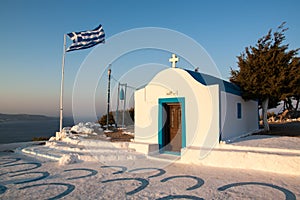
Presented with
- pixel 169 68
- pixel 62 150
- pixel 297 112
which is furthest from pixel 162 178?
pixel 297 112

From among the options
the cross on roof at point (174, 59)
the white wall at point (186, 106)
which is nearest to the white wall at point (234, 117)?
the white wall at point (186, 106)

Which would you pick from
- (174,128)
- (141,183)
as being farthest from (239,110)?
(141,183)

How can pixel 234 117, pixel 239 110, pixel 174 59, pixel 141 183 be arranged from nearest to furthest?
1. pixel 141 183
2. pixel 174 59
3. pixel 234 117
4. pixel 239 110

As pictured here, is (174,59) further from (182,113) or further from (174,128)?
(174,128)

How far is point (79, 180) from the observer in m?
5.67

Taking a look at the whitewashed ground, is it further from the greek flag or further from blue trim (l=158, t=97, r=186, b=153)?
the greek flag

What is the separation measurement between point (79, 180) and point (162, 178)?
222 cm

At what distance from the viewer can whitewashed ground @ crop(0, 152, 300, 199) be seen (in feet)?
15.0

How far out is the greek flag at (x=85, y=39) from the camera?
504 inches

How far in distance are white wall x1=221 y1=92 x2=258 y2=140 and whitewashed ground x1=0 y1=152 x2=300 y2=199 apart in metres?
2.74

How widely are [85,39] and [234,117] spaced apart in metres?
9.47

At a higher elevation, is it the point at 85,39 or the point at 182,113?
the point at 85,39

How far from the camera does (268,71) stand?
11.3m

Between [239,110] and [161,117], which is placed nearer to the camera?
[161,117]
